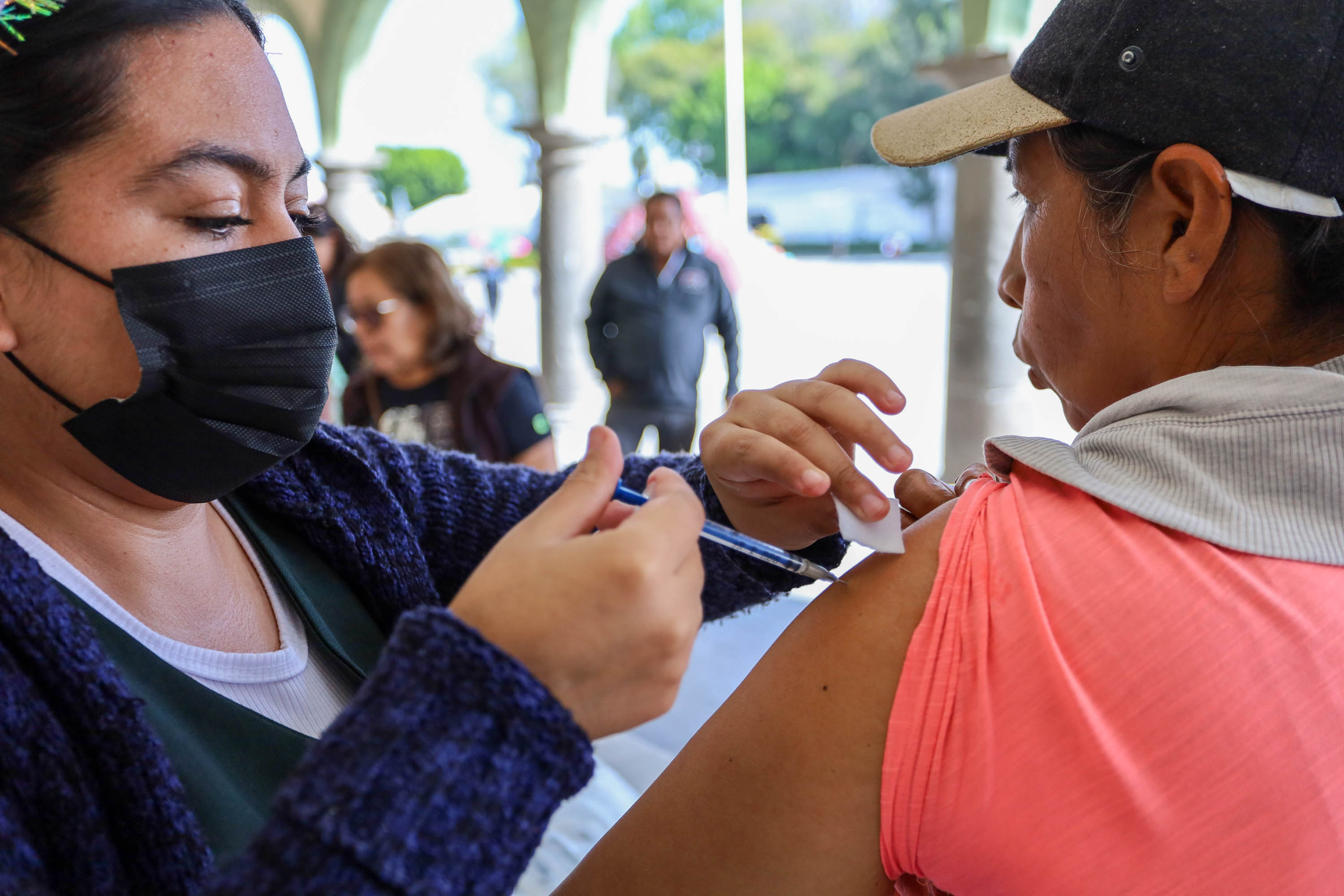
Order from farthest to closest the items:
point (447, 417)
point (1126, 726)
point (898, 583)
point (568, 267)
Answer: point (568, 267), point (447, 417), point (898, 583), point (1126, 726)

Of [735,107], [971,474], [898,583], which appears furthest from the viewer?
[735,107]

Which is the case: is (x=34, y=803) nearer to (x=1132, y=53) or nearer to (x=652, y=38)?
(x=1132, y=53)

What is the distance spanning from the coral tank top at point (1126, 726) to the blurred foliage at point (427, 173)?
42369mm

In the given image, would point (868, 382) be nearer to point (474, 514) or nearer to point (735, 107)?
point (474, 514)

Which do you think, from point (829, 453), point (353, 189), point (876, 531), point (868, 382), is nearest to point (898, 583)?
point (876, 531)

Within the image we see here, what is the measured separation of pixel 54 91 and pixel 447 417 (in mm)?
2285

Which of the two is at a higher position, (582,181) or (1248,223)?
(1248,223)

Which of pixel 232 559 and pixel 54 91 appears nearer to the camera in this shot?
pixel 54 91

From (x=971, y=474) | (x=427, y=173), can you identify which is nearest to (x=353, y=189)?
(x=971, y=474)

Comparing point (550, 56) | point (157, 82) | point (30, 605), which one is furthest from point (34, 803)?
point (550, 56)

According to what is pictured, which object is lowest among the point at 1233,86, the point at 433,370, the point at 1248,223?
the point at 433,370

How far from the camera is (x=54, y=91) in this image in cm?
91

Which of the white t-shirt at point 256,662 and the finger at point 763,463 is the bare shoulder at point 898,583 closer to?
the finger at point 763,463

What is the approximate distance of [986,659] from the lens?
80 cm
